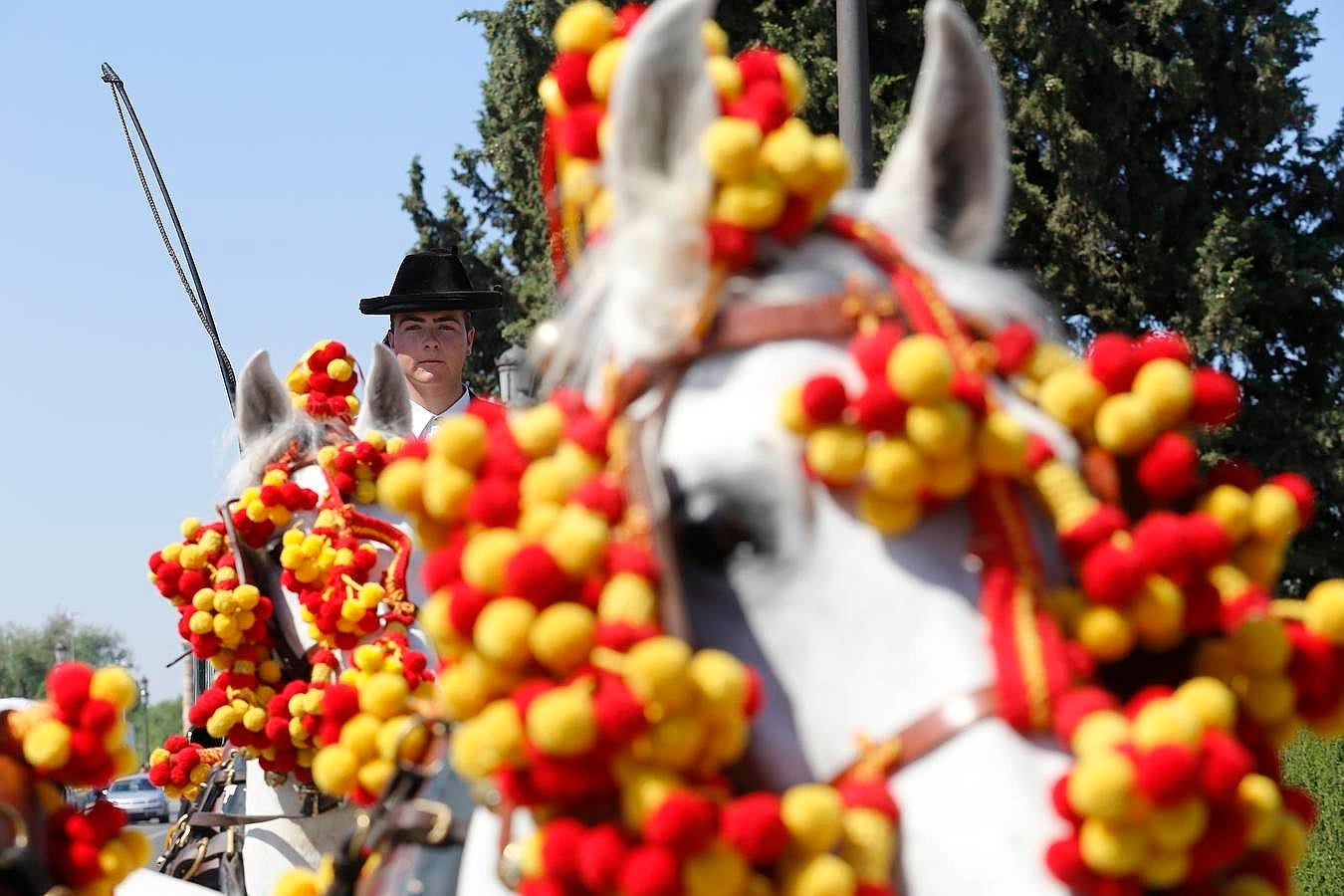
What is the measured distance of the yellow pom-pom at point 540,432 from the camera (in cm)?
195

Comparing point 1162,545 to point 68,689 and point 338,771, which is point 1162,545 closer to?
point 338,771

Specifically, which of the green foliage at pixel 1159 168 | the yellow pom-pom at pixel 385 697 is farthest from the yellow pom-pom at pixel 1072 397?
the green foliage at pixel 1159 168

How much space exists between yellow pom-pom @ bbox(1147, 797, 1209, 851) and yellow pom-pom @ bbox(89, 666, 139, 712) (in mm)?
1666

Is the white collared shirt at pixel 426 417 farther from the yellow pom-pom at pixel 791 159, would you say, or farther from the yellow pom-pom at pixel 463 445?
the yellow pom-pom at pixel 791 159

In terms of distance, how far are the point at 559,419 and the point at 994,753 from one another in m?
0.65

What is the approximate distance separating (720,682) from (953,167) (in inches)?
31.5

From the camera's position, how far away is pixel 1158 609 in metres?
1.75

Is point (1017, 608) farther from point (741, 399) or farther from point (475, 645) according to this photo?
point (475, 645)

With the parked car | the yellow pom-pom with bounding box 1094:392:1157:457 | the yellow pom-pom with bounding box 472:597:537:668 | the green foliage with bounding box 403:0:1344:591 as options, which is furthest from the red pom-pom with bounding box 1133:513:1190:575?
the parked car

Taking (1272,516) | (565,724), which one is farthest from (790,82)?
(565,724)

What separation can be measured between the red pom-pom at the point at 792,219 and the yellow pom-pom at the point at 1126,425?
41 cm

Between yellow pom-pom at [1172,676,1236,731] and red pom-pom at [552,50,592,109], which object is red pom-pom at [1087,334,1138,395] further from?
red pom-pom at [552,50,592,109]

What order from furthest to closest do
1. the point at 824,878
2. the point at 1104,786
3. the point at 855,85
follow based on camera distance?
the point at 855,85 < the point at 824,878 < the point at 1104,786

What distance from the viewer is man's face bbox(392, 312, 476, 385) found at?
676 centimetres
